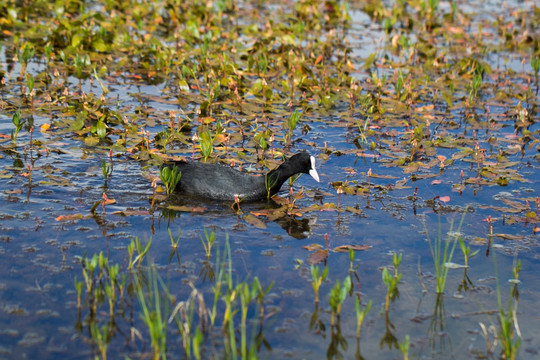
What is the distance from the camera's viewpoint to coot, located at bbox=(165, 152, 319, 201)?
7.50 meters

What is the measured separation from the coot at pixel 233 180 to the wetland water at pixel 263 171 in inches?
5.7

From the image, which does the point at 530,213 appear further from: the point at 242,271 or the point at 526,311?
the point at 242,271

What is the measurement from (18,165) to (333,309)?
4.34 meters

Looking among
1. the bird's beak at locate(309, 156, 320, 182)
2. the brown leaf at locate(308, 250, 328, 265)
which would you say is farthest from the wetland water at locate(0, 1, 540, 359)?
the bird's beak at locate(309, 156, 320, 182)

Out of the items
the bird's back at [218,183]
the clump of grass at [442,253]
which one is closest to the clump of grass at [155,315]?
the bird's back at [218,183]

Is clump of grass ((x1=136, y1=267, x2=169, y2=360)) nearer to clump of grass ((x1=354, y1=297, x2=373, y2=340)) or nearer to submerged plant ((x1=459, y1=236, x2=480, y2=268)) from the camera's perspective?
clump of grass ((x1=354, y1=297, x2=373, y2=340))

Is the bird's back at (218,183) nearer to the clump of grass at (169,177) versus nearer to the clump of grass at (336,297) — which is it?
the clump of grass at (169,177)

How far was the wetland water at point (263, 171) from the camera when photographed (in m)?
5.16

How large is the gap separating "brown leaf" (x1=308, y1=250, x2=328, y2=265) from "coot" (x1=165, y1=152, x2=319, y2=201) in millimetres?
1312

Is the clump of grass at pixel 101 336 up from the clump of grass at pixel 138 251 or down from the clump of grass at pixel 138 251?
down

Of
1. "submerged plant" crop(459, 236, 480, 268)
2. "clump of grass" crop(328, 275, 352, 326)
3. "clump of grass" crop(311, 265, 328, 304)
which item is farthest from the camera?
"submerged plant" crop(459, 236, 480, 268)

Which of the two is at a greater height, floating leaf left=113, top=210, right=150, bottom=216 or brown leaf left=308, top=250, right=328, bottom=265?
floating leaf left=113, top=210, right=150, bottom=216

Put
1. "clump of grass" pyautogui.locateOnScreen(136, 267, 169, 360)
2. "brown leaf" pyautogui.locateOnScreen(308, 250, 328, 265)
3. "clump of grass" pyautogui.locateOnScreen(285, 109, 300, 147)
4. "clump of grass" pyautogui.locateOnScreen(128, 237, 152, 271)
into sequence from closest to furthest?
"clump of grass" pyautogui.locateOnScreen(136, 267, 169, 360), "clump of grass" pyautogui.locateOnScreen(128, 237, 152, 271), "brown leaf" pyautogui.locateOnScreen(308, 250, 328, 265), "clump of grass" pyautogui.locateOnScreen(285, 109, 300, 147)

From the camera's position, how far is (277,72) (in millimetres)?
11609
